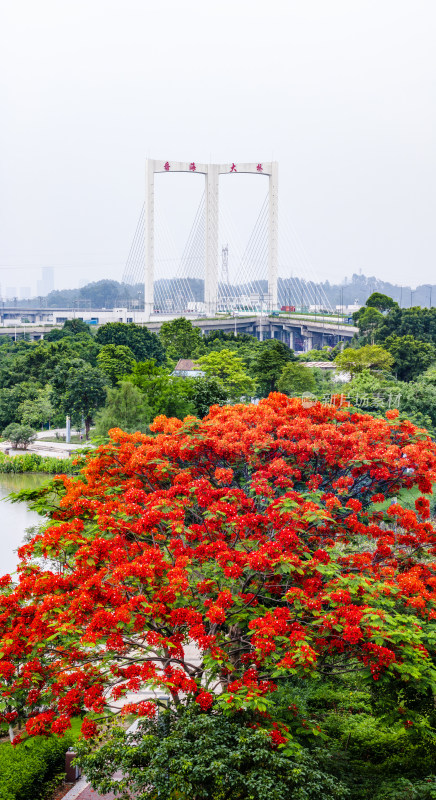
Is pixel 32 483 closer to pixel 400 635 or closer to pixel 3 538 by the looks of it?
pixel 3 538

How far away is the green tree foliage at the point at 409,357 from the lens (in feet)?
75.7

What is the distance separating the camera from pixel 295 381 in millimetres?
22047

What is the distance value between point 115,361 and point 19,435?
4527 millimetres

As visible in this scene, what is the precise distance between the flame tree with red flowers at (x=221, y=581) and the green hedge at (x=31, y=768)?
314 millimetres

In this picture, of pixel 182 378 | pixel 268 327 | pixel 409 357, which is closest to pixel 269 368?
pixel 182 378

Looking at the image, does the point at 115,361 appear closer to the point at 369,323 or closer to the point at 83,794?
the point at 369,323

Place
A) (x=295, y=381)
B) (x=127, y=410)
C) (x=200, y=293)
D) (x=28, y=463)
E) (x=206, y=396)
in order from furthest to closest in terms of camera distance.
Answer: (x=200, y=293) < (x=295, y=381) < (x=28, y=463) < (x=206, y=396) < (x=127, y=410)

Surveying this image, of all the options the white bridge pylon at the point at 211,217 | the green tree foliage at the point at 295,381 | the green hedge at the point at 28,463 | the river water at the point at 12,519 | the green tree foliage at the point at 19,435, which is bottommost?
the river water at the point at 12,519

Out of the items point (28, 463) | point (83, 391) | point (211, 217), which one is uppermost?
point (211, 217)

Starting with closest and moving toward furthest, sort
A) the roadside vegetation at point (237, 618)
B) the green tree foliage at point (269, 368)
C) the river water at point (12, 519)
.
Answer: the roadside vegetation at point (237, 618), the river water at point (12, 519), the green tree foliage at point (269, 368)

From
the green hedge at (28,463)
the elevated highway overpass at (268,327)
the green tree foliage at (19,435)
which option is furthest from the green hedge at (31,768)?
the elevated highway overpass at (268,327)

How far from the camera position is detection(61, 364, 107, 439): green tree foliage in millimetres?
20266

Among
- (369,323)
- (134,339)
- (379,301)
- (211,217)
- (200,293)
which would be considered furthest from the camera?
(200,293)

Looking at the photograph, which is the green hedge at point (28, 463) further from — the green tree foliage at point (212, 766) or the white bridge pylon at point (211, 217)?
the white bridge pylon at point (211, 217)
